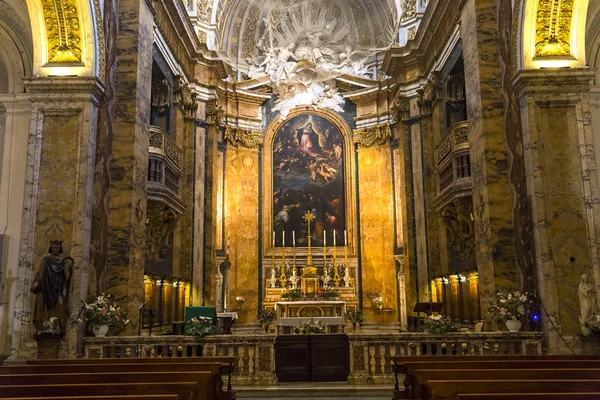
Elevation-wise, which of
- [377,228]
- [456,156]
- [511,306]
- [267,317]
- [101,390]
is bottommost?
[101,390]

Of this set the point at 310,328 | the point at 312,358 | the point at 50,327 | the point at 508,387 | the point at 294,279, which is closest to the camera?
the point at 508,387

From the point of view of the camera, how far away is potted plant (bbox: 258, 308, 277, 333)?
22.3m

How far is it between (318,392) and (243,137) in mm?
15129

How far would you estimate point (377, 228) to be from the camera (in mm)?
24766

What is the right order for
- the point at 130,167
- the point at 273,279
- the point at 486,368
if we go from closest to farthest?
the point at 486,368 < the point at 130,167 < the point at 273,279

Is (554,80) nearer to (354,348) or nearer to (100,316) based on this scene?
(354,348)

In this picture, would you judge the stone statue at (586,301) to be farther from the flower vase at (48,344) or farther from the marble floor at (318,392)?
the flower vase at (48,344)

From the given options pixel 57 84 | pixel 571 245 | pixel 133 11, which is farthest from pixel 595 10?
pixel 57 84

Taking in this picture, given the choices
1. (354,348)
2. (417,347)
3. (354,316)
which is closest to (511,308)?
(417,347)

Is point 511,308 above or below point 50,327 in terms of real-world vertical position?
above

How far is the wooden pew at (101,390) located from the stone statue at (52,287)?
6360 millimetres

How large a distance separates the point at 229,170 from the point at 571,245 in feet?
49.2

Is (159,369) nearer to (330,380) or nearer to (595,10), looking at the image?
(330,380)

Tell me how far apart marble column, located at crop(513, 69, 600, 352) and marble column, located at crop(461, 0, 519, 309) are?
0.67 metres
